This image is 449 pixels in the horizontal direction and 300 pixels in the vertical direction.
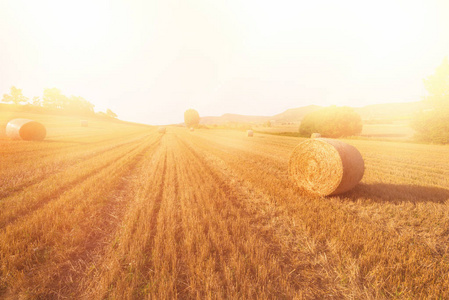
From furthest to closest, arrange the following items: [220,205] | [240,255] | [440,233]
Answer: [220,205]
[440,233]
[240,255]

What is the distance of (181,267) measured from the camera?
2832 mm

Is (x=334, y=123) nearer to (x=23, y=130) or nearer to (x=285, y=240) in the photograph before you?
(x=285, y=240)

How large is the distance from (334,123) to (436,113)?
59.2 ft

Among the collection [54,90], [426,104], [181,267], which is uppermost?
[54,90]

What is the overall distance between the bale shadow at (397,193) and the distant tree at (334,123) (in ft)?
137

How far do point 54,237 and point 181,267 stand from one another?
9.26 feet

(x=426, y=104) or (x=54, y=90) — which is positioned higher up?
(x=54, y=90)

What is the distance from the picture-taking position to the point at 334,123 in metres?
44.3

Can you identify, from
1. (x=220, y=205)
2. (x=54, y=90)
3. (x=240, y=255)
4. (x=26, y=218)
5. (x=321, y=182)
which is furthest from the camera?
(x=54, y=90)

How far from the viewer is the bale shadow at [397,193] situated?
5434 millimetres

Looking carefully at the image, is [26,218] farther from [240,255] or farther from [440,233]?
[440,233]

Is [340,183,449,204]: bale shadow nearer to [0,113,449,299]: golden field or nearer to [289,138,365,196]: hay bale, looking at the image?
[0,113,449,299]: golden field

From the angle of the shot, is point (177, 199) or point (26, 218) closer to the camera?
point (26, 218)

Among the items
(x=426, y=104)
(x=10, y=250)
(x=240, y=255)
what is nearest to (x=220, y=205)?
(x=240, y=255)
